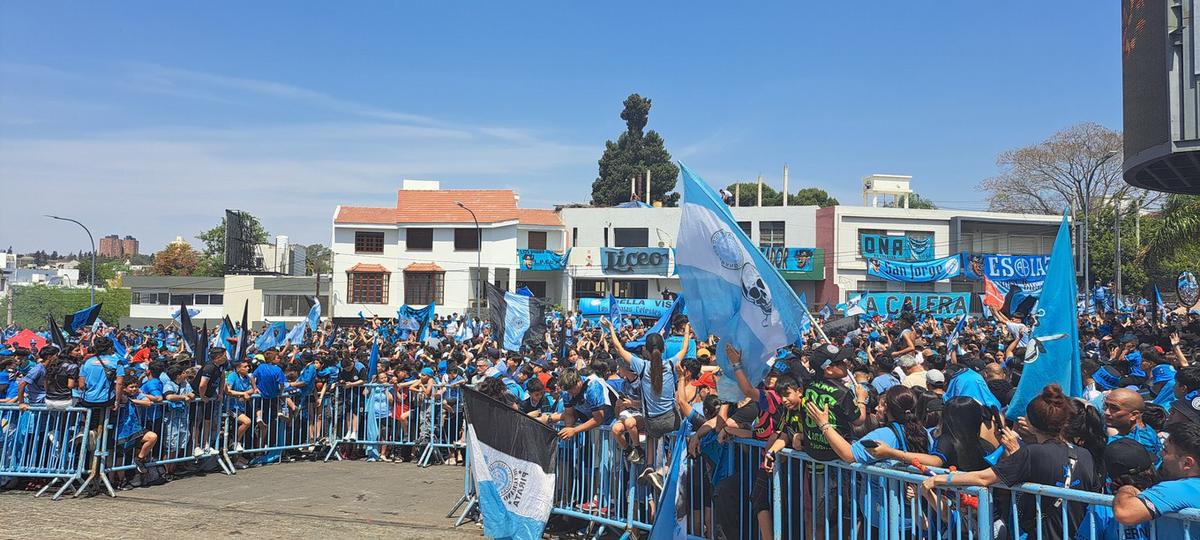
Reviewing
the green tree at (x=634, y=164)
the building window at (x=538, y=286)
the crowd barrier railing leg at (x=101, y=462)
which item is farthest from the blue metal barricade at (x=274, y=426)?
the green tree at (x=634, y=164)

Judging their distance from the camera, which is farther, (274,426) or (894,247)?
(894,247)

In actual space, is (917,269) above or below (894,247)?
below

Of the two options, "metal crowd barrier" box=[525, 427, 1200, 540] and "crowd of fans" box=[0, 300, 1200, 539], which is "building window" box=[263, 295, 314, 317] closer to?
"crowd of fans" box=[0, 300, 1200, 539]

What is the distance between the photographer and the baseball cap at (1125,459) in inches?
171

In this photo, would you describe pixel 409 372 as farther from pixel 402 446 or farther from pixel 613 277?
pixel 613 277

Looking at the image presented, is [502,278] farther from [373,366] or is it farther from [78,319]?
[373,366]

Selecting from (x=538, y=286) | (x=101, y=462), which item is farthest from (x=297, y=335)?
A: (x=538, y=286)

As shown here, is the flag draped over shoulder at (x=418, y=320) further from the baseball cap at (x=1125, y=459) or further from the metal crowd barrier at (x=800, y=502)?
the baseball cap at (x=1125, y=459)

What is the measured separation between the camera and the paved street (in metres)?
8.05

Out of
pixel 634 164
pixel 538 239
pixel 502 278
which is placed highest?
pixel 634 164

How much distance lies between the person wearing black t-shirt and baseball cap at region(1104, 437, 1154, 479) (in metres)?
0.09

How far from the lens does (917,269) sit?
4597 centimetres

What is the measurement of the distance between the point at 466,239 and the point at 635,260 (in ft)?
31.1

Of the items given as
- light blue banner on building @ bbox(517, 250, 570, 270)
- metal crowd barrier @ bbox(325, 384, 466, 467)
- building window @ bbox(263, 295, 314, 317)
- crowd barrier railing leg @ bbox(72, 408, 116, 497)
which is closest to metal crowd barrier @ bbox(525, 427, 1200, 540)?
metal crowd barrier @ bbox(325, 384, 466, 467)
